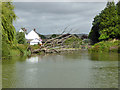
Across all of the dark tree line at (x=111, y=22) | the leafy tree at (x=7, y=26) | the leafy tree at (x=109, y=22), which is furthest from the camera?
the leafy tree at (x=109, y=22)

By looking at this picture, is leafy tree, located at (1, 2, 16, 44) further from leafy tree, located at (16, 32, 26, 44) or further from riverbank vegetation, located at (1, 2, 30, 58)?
leafy tree, located at (16, 32, 26, 44)

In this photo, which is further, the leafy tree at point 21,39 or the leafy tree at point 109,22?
the leafy tree at point 109,22

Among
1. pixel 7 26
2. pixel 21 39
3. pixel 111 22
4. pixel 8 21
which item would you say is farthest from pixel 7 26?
pixel 111 22

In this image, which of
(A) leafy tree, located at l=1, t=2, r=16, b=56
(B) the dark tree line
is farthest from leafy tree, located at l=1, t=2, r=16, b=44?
(B) the dark tree line

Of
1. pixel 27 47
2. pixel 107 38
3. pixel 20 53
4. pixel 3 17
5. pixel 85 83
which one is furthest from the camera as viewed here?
pixel 107 38

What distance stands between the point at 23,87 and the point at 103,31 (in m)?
47.5

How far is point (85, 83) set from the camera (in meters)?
10.1

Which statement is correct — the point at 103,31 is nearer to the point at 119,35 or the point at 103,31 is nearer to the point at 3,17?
→ the point at 119,35

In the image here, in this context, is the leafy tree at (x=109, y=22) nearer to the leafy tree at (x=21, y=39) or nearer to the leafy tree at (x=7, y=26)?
the leafy tree at (x=21, y=39)

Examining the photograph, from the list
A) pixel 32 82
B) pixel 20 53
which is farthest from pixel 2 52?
pixel 32 82

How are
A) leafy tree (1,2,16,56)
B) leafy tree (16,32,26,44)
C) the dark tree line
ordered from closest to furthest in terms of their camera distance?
1. leafy tree (1,2,16,56)
2. leafy tree (16,32,26,44)
3. the dark tree line

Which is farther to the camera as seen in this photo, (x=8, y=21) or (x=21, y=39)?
(x=21, y=39)

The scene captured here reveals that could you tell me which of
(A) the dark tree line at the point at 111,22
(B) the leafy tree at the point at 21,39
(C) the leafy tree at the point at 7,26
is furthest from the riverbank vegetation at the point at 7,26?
(A) the dark tree line at the point at 111,22

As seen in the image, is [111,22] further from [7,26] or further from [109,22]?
[7,26]
